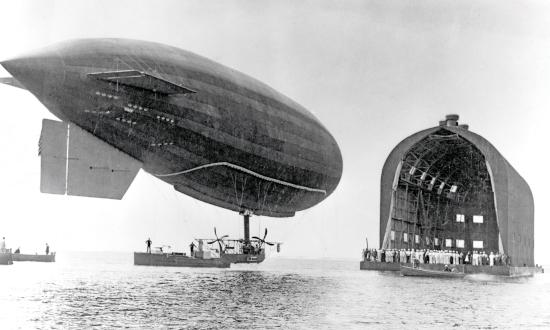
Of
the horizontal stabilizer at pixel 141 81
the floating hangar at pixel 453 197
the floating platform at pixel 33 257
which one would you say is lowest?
the floating platform at pixel 33 257

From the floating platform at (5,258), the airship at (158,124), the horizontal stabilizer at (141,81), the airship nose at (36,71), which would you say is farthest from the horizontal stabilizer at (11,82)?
the floating platform at (5,258)

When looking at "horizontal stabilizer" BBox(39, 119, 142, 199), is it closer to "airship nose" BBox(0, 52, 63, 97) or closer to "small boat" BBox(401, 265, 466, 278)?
"airship nose" BBox(0, 52, 63, 97)

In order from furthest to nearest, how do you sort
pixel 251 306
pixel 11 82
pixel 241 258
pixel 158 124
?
pixel 241 258 < pixel 158 124 < pixel 11 82 < pixel 251 306

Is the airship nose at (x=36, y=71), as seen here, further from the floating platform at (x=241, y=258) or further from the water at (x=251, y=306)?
the floating platform at (x=241, y=258)

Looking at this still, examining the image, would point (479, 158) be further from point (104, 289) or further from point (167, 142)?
point (104, 289)

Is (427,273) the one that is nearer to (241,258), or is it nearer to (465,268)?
(465,268)

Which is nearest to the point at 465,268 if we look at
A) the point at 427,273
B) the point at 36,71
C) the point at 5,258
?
the point at 427,273
